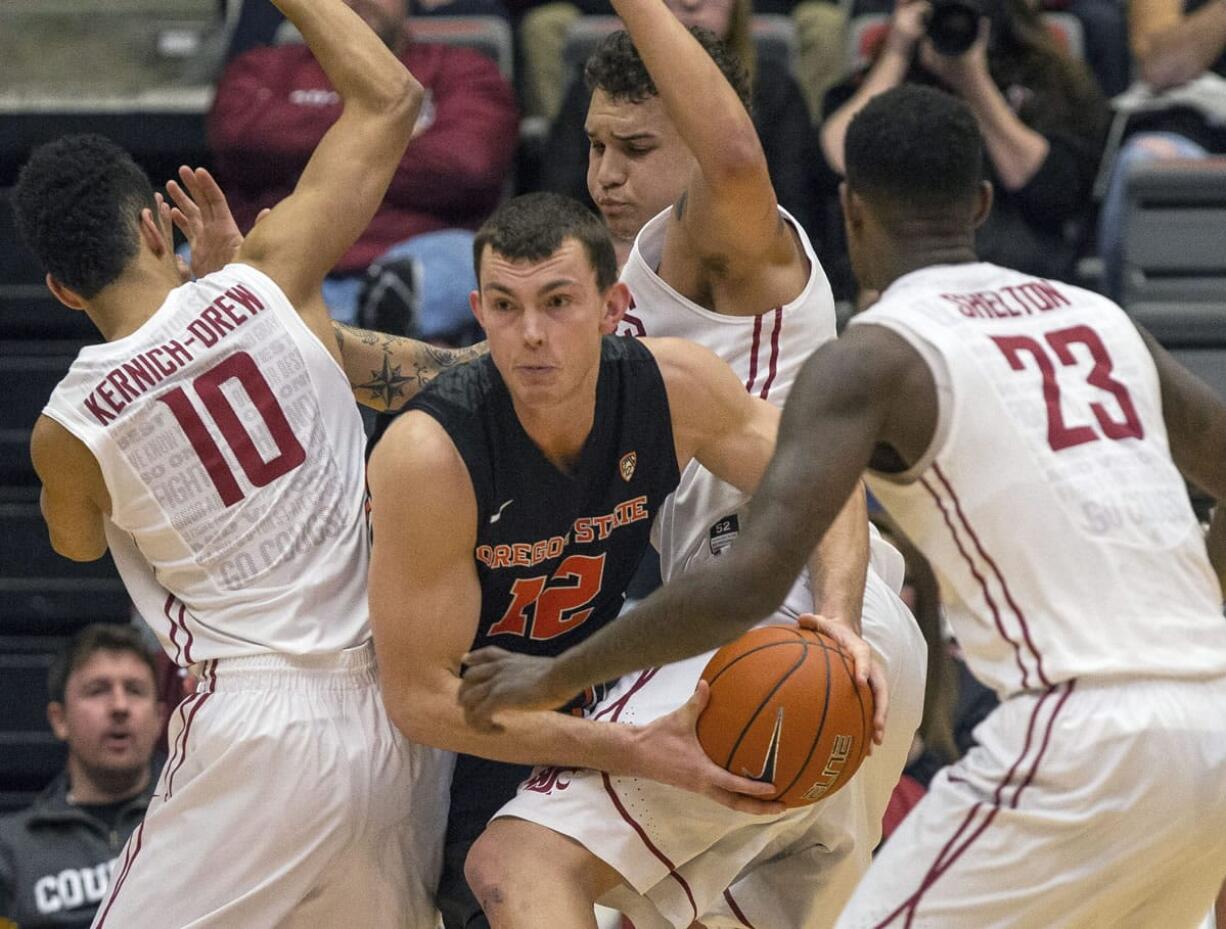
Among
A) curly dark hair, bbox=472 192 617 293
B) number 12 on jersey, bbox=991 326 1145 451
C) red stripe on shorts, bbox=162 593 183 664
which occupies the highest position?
curly dark hair, bbox=472 192 617 293

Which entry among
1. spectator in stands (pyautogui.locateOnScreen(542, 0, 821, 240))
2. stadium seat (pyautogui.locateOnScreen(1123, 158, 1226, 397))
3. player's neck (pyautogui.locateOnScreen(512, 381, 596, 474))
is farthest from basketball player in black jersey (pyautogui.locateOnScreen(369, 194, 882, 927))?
stadium seat (pyautogui.locateOnScreen(1123, 158, 1226, 397))

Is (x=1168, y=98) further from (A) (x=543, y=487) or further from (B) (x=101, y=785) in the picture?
(B) (x=101, y=785)

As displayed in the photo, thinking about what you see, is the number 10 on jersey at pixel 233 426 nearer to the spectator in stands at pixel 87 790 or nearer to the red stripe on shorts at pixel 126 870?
the red stripe on shorts at pixel 126 870

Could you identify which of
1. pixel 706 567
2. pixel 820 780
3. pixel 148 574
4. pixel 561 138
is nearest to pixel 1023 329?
pixel 706 567

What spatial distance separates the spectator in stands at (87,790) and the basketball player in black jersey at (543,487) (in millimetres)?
2995

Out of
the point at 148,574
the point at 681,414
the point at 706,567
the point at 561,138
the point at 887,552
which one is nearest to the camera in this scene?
the point at 706,567

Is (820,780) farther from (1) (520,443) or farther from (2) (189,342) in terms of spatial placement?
(2) (189,342)

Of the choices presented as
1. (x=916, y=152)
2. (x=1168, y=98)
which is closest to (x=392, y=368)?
(x=916, y=152)

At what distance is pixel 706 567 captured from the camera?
11.1 feet

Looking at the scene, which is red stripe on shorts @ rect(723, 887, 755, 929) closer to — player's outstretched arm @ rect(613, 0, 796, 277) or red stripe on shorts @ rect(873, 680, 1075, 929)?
→ red stripe on shorts @ rect(873, 680, 1075, 929)

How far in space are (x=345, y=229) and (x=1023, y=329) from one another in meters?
1.73

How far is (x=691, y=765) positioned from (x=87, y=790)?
11.7ft

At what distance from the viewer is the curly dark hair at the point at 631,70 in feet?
14.9

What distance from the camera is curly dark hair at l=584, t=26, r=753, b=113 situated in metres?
4.54
